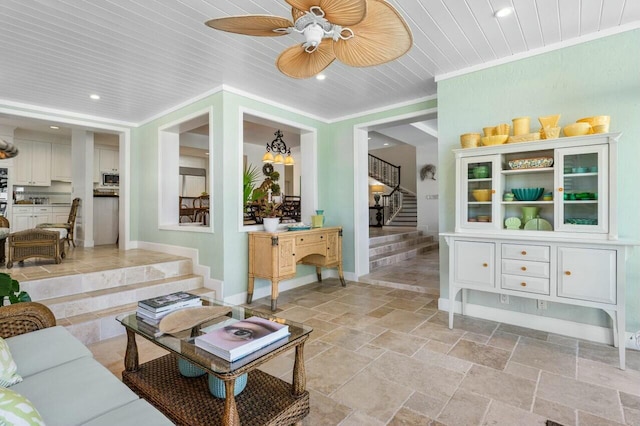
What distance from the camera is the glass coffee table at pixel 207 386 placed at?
1.37m

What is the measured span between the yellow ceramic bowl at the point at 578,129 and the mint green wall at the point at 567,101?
273 millimetres

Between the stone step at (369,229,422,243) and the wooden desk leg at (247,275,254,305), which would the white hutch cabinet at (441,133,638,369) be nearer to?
the wooden desk leg at (247,275,254,305)

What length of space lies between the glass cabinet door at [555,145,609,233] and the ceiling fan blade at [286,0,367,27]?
236 cm

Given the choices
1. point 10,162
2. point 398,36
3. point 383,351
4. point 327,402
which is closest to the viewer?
point 398,36

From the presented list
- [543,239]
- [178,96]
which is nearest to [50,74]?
[178,96]

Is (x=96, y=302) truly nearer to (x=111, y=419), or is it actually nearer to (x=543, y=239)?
(x=111, y=419)

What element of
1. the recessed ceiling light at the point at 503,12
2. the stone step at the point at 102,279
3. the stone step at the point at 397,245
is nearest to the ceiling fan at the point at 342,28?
the recessed ceiling light at the point at 503,12

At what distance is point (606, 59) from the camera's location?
9.10 ft

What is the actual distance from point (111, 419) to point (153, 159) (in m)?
4.84

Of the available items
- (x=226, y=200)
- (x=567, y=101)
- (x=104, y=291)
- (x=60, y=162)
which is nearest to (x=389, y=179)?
(x=226, y=200)

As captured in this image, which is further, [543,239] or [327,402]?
[543,239]

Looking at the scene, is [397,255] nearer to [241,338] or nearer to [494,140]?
[494,140]

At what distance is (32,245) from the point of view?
13.0 feet

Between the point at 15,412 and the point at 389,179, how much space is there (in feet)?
37.8
